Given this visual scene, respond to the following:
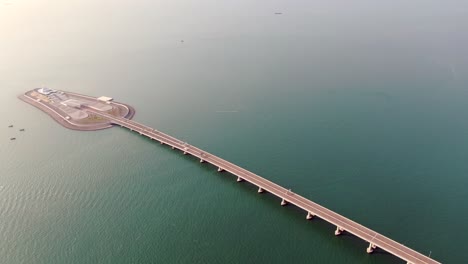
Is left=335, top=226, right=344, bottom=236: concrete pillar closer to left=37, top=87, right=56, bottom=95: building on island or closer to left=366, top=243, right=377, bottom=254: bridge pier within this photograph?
left=366, top=243, right=377, bottom=254: bridge pier

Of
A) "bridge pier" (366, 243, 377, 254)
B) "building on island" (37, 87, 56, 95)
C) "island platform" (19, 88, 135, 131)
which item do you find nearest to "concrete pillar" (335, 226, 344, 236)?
"bridge pier" (366, 243, 377, 254)

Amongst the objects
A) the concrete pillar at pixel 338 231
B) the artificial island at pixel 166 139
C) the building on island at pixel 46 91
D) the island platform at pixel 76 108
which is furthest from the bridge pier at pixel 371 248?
the building on island at pixel 46 91

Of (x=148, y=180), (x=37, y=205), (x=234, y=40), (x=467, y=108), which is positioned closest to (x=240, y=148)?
(x=148, y=180)

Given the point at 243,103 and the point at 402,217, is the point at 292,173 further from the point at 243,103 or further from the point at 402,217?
the point at 243,103

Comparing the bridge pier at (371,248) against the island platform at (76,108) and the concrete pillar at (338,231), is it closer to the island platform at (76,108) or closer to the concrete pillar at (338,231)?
the concrete pillar at (338,231)

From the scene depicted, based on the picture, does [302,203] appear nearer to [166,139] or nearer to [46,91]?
[166,139]

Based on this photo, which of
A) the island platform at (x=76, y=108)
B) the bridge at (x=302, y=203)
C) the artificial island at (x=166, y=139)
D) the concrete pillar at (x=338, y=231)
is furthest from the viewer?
the island platform at (x=76, y=108)
